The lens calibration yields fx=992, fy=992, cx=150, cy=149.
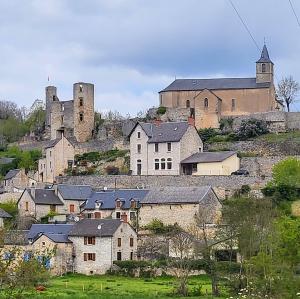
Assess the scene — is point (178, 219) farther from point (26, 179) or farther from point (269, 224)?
point (26, 179)

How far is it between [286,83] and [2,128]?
33533mm

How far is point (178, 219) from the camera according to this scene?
72938 millimetres

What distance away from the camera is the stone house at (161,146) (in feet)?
279

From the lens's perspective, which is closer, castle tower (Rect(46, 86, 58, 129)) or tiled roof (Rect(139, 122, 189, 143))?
tiled roof (Rect(139, 122, 189, 143))

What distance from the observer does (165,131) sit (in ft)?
286

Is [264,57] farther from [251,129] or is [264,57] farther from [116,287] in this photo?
[116,287]

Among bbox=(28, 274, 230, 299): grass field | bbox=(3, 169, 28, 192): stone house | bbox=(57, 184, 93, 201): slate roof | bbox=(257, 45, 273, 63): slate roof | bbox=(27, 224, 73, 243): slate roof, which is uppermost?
bbox=(257, 45, 273, 63): slate roof

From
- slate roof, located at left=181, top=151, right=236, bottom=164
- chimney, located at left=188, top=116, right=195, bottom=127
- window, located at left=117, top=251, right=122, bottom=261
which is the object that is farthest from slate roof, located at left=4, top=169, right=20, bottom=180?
window, located at left=117, top=251, right=122, bottom=261

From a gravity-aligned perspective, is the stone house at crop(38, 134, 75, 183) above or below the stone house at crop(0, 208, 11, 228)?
above

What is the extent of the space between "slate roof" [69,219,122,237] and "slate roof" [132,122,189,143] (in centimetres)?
1626

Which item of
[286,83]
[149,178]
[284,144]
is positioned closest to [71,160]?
[149,178]

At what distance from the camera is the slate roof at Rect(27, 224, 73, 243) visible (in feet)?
229

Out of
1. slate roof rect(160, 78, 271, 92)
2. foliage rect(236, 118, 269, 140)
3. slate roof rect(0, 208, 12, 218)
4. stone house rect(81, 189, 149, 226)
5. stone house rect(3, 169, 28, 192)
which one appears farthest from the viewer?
slate roof rect(160, 78, 271, 92)

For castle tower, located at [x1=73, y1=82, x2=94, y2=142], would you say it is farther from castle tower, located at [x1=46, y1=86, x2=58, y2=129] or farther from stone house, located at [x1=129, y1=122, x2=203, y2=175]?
stone house, located at [x1=129, y1=122, x2=203, y2=175]
